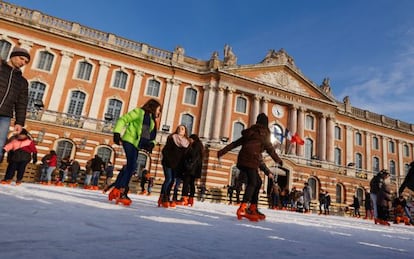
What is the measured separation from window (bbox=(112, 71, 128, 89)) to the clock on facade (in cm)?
1381

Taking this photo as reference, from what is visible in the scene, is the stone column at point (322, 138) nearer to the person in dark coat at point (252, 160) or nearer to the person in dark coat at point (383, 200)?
the person in dark coat at point (383, 200)

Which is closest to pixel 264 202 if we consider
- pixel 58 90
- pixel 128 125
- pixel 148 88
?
pixel 148 88

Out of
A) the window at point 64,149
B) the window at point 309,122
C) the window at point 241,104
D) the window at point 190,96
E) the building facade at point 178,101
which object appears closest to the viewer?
the window at point 64,149

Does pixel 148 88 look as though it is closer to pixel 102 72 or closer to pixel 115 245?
pixel 102 72

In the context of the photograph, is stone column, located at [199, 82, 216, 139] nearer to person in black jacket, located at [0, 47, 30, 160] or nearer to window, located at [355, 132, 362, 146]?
window, located at [355, 132, 362, 146]

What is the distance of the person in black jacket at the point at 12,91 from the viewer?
3443 millimetres

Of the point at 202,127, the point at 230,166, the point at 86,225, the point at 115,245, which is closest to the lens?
the point at 115,245

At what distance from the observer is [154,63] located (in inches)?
908

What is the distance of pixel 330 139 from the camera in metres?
26.0

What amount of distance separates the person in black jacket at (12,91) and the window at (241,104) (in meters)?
21.1

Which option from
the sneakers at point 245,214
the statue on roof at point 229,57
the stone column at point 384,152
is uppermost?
the statue on roof at point 229,57

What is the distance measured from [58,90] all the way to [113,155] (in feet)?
21.3

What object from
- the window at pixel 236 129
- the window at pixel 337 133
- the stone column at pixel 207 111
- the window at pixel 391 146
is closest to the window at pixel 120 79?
the stone column at pixel 207 111

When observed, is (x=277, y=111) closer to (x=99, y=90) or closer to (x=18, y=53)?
(x=99, y=90)
